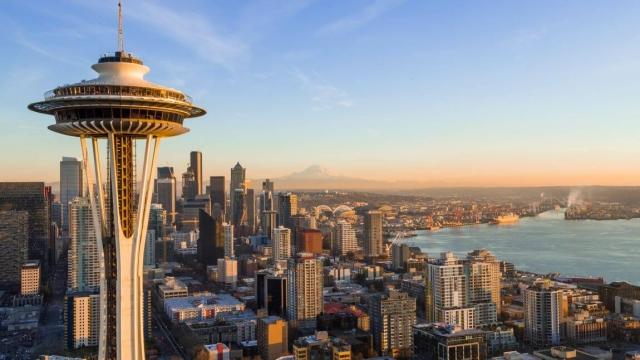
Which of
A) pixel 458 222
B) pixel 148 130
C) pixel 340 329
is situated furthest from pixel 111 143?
pixel 458 222

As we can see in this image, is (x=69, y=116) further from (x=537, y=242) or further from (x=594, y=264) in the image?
(x=537, y=242)

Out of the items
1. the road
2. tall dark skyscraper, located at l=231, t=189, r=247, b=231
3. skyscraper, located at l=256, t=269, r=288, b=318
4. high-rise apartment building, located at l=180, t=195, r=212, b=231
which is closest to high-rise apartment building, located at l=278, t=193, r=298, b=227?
tall dark skyscraper, located at l=231, t=189, r=247, b=231

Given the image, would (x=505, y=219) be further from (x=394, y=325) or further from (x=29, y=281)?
(x=394, y=325)

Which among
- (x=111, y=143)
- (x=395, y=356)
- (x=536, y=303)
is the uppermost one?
(x=111, y=143)

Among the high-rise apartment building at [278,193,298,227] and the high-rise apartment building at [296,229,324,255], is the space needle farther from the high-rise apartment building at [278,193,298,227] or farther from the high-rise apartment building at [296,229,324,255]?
the high-rise apartment building at [278,193,298,227]

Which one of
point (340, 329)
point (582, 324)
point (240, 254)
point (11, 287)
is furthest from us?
point (240, 254)

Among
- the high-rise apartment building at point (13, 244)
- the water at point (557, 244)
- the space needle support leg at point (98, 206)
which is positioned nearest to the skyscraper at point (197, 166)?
the water at point (557, 244)
